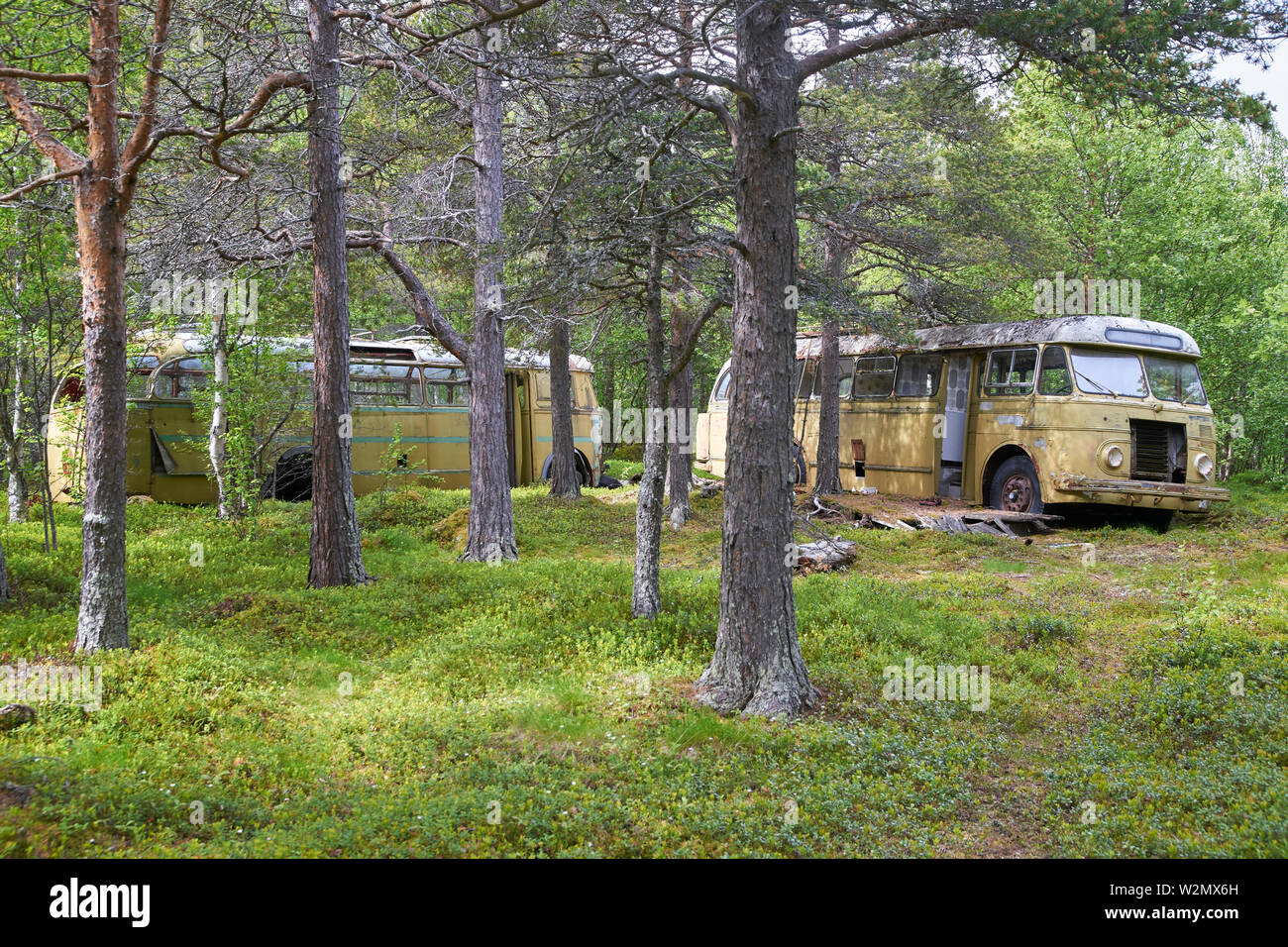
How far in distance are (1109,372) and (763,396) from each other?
10.5 m

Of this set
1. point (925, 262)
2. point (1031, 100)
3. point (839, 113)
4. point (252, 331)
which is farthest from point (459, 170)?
point (1031, 100)

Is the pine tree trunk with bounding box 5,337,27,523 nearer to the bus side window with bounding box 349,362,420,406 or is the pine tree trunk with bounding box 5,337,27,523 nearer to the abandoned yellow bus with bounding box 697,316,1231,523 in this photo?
the bus side window with bounding box 349,362,420,406

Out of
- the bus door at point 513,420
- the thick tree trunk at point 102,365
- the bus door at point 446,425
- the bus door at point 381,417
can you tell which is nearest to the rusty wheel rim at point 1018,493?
the bus door at point 513,420

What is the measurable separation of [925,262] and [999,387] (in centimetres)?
269

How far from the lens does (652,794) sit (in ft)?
17.0

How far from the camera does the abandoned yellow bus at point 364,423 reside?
48.6 feet

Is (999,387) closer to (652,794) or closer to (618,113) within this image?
(618,113)

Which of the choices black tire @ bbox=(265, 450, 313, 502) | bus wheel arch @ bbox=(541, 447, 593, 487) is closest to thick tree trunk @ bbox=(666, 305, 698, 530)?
bus wheel arch @ bbox=(541, 447, 593, 487)

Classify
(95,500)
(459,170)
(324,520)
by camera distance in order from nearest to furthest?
(95,500) < (324,520) < (459,170)

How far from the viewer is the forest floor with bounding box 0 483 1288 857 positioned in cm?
471
